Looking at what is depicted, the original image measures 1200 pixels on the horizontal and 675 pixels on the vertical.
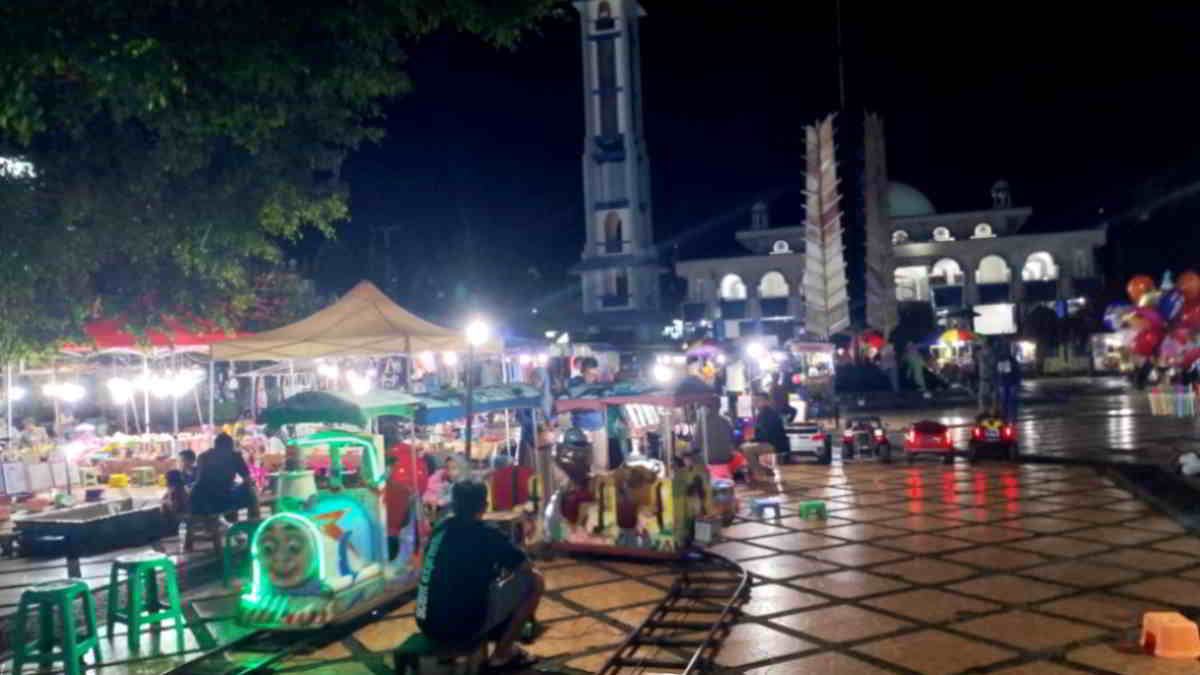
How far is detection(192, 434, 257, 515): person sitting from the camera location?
10.3 meters

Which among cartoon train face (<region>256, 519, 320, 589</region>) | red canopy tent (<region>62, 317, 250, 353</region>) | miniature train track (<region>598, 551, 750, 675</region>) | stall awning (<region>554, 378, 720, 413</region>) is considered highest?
red canopy tent (<region>62, 317, 250, 353</region>)

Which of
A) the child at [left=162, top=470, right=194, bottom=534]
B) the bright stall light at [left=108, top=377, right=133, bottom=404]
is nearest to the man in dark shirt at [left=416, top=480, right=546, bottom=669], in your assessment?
the child at [left=162, top=470, right=194, bottom=534]

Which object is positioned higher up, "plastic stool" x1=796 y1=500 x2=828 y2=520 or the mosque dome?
the mosque dome

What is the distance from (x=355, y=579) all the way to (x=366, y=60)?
473 centimetres

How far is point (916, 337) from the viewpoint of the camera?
1625 inches

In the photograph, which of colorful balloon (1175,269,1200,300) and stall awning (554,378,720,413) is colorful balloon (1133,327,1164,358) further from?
stall awning (554,378,720,413)

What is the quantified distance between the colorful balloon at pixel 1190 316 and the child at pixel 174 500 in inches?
619

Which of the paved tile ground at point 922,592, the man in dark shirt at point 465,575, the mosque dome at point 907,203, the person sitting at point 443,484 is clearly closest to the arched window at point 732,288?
the mosque dome at point 907,203

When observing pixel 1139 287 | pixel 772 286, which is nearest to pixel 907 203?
pixel 772 286

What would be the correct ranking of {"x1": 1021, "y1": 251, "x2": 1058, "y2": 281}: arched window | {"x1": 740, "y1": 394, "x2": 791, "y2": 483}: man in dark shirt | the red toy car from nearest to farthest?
1. {"x1": 740, "y1": 394, "x2": 791, "y2": 483}: man in dark shirt
2. the red toy car
3. {"x1": 1021, "y1": 251, "x2": 1058, "y2": 281}: arched window

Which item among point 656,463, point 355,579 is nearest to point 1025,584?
point 656,463

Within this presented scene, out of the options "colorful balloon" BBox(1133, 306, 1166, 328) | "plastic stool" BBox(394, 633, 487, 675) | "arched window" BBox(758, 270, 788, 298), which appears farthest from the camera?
"arched window" BBox(758, 270, 788, 298)

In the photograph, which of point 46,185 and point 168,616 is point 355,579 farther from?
point 46,185

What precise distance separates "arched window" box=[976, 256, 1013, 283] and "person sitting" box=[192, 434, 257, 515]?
1960 inches
